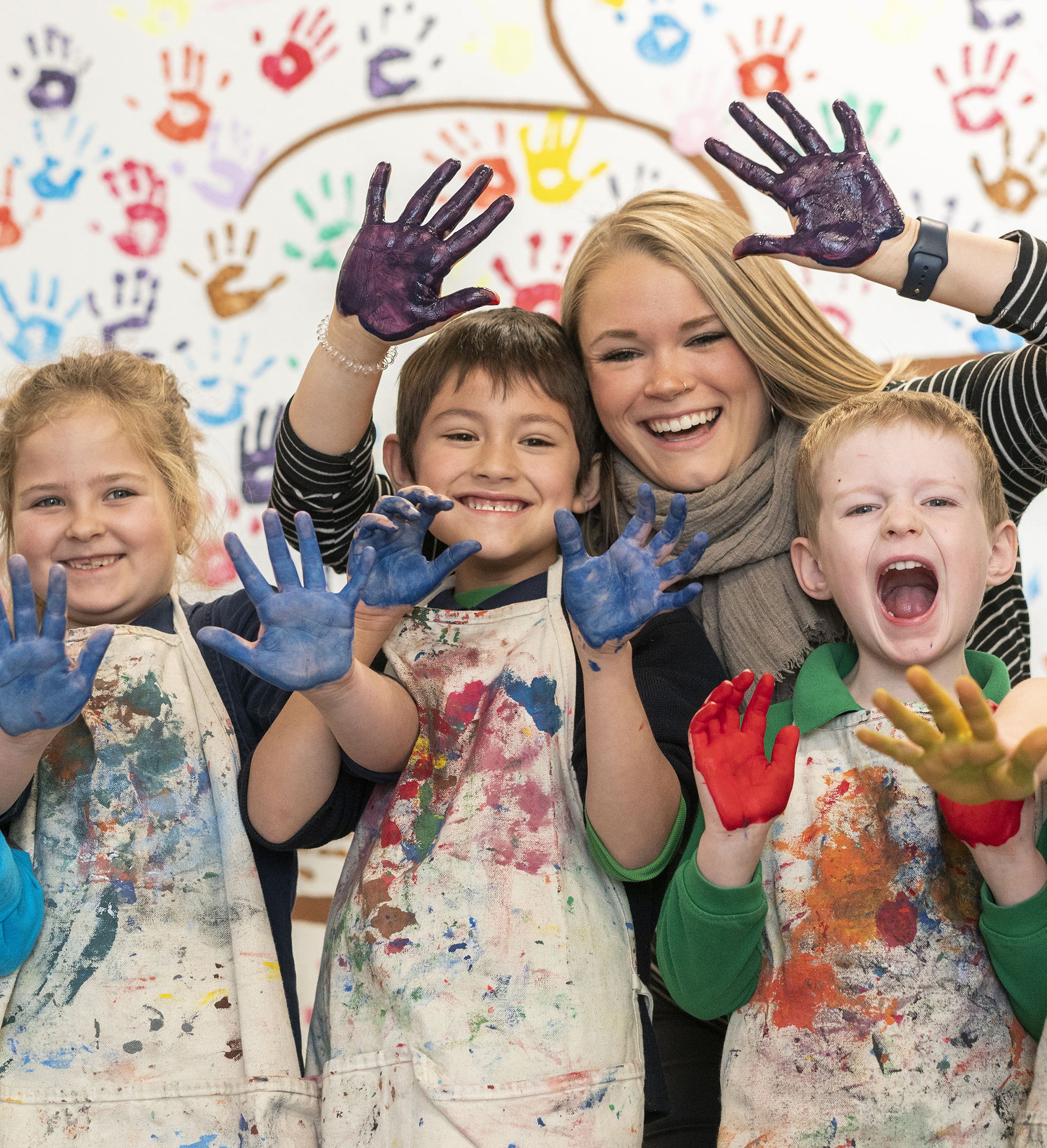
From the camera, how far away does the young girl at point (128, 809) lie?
1.23 m

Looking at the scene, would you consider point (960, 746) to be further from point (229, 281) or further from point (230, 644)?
point (229, 281)

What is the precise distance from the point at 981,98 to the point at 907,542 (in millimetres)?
1808

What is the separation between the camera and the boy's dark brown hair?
4.99ft

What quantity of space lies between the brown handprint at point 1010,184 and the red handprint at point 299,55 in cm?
151

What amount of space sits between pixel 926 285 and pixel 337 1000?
3.36 ft

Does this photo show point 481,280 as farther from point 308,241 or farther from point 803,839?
point 803,839

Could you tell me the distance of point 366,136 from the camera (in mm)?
2750

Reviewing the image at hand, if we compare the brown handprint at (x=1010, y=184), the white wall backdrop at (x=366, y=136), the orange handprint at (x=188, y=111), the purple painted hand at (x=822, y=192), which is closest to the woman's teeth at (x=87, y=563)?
the purple painted hand at (x=822, y=192)

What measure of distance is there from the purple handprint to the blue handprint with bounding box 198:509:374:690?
1.59 m

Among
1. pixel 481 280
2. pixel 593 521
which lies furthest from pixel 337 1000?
pixel 481 280

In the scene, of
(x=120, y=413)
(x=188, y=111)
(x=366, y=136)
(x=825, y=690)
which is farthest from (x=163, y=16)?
(x=825, y=690)

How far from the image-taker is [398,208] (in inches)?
109

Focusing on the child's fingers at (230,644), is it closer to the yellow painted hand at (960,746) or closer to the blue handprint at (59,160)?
the yellow painted hand at (960,746)

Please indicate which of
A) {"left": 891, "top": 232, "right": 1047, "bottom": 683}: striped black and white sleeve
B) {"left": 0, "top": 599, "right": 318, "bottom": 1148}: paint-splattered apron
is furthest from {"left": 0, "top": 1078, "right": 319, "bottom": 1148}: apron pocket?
{"left": 891, "top": 232, "right": 1047, "bottom": 683}: striped black and white sleeve
